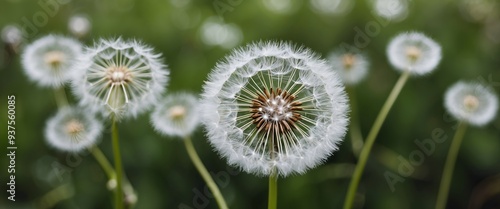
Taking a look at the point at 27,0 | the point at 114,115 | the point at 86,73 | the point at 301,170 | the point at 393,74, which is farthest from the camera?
the point at 27,0

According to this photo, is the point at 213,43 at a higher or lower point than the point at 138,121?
higher

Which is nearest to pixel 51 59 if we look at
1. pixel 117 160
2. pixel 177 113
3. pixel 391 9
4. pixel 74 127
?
pixel 74 127

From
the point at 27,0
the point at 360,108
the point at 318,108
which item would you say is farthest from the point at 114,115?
the point at 27,0

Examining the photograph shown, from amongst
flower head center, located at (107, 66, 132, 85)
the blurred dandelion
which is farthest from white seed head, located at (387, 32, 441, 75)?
the blurred dandelion

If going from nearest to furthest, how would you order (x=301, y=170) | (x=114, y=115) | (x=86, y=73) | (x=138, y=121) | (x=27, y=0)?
(x=301, y=170) < (x=114, y=115) < (x=86, y=73) < (x=138, y=121) < (x=27, y=0)

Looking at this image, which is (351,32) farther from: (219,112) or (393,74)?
(219,112)

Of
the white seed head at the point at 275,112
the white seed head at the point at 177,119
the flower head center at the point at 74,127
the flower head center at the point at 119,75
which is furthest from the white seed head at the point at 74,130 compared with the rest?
the white seed head at the point at 275,112

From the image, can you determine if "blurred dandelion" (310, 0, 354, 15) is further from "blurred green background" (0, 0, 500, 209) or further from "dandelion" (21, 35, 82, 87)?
"dandelion" (21, 35, 82, 87)

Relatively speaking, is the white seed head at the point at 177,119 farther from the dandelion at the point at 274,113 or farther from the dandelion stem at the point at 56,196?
the dandelion stem at the point at 56,196
